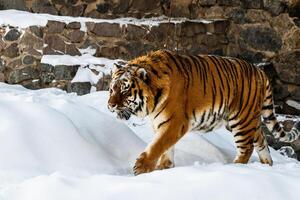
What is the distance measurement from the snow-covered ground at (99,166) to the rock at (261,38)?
3.31m

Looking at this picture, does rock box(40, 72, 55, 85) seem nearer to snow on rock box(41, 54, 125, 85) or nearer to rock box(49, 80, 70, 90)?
rock box(49, 80, 70, 90)

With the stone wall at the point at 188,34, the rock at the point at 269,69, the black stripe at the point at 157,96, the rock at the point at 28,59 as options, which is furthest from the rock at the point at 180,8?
the black stripe at the point at 157,96

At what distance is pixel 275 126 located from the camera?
5.13 meters

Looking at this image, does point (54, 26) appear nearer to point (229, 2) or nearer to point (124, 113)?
point (229, 2)

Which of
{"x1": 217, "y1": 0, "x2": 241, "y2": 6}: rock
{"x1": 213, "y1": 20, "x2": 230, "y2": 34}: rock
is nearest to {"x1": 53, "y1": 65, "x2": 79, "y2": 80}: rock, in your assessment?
Result: {"x1": 213, "y1": 20, "x2": 230, "y2": 34}: rock

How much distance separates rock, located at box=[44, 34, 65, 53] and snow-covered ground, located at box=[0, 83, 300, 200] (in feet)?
8.88

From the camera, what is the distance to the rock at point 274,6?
8969 millimetres

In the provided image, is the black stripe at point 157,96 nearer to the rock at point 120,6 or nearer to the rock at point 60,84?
the rock at point 60,84

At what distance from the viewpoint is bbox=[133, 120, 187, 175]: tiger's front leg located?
3859 mm

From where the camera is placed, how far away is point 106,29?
871 cm

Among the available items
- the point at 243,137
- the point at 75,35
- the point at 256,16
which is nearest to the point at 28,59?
the point at 75,35

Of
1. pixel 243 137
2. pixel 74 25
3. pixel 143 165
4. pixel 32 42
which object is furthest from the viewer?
pixel 74 25

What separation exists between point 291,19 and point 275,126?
423 centimetres

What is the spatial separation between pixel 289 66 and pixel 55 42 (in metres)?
3.65
